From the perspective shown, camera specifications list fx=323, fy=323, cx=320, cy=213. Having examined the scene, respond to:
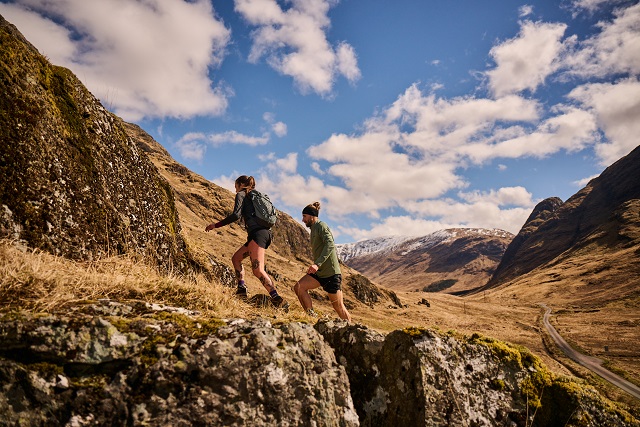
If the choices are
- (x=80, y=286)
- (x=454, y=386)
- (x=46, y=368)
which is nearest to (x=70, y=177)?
(x=80, y=286)

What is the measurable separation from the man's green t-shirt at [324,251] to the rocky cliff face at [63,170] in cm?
368

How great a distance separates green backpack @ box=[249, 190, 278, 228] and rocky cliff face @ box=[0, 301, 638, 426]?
3.70m

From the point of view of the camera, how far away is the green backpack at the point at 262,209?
7.67 m

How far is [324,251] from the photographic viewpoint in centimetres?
736

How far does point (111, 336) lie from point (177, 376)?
0.71 metres

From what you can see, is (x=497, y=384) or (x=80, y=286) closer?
(x=80, y=286)

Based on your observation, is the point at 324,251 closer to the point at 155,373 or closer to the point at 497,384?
the point at 497,384

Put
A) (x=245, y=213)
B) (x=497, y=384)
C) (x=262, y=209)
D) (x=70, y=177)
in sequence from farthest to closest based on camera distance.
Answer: (x=245, y=213) < (x=262, y=209) < (x=70, y=177) < (x=497, y=384)

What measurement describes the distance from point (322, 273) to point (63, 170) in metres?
5.23

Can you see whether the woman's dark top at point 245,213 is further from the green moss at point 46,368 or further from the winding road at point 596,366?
the winding road at point 596,366

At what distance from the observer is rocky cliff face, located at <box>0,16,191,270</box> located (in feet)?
15.1

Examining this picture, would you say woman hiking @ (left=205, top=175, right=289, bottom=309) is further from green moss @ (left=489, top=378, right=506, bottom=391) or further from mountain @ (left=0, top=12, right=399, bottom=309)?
green moss @ (left=489, top=378, right=506, bottom=391)

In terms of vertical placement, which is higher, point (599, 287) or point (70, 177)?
point (70, 177)

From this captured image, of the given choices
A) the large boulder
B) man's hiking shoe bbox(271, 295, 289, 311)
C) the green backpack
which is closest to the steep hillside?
the large boulder
